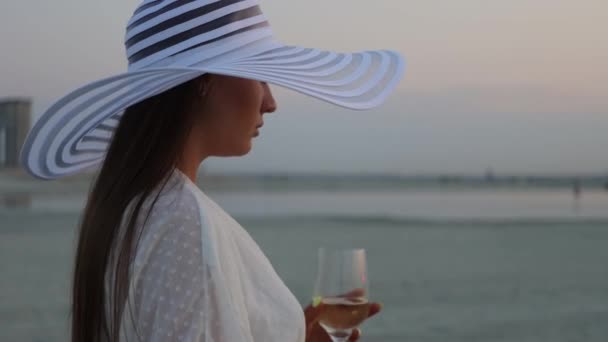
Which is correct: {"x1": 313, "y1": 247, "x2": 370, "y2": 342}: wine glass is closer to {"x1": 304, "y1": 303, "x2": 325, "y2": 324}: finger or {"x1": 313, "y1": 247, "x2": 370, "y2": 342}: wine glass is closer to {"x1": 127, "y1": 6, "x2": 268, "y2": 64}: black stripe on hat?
{"x1": 304, "y1": 303, "x2": 325, "y2": 324}: finger

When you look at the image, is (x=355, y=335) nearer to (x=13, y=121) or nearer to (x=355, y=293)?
(x=355, y=293)

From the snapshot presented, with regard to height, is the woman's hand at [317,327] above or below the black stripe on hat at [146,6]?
below

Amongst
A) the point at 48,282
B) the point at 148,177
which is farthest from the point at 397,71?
the point at 48,282

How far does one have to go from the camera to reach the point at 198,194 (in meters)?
1.49

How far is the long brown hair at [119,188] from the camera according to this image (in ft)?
5.00

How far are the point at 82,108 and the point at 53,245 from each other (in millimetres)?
12051

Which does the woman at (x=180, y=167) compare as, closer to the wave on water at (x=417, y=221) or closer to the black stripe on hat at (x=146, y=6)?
the black stripe on hat at (x=146, y=6)

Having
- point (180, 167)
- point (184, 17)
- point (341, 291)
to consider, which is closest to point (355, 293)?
point (341, 291)

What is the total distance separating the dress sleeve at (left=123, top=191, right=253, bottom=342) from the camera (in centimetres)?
139

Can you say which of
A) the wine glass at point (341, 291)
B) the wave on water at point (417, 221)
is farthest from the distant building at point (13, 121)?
the wine glass at point (341, 291)

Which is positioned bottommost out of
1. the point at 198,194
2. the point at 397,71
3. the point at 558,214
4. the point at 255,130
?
the point at 558,214

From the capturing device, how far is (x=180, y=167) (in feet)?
5.18

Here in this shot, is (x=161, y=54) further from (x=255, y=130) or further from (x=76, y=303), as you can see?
(x=76, y=303)

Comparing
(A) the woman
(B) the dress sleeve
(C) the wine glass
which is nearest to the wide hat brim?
(A) the woman
